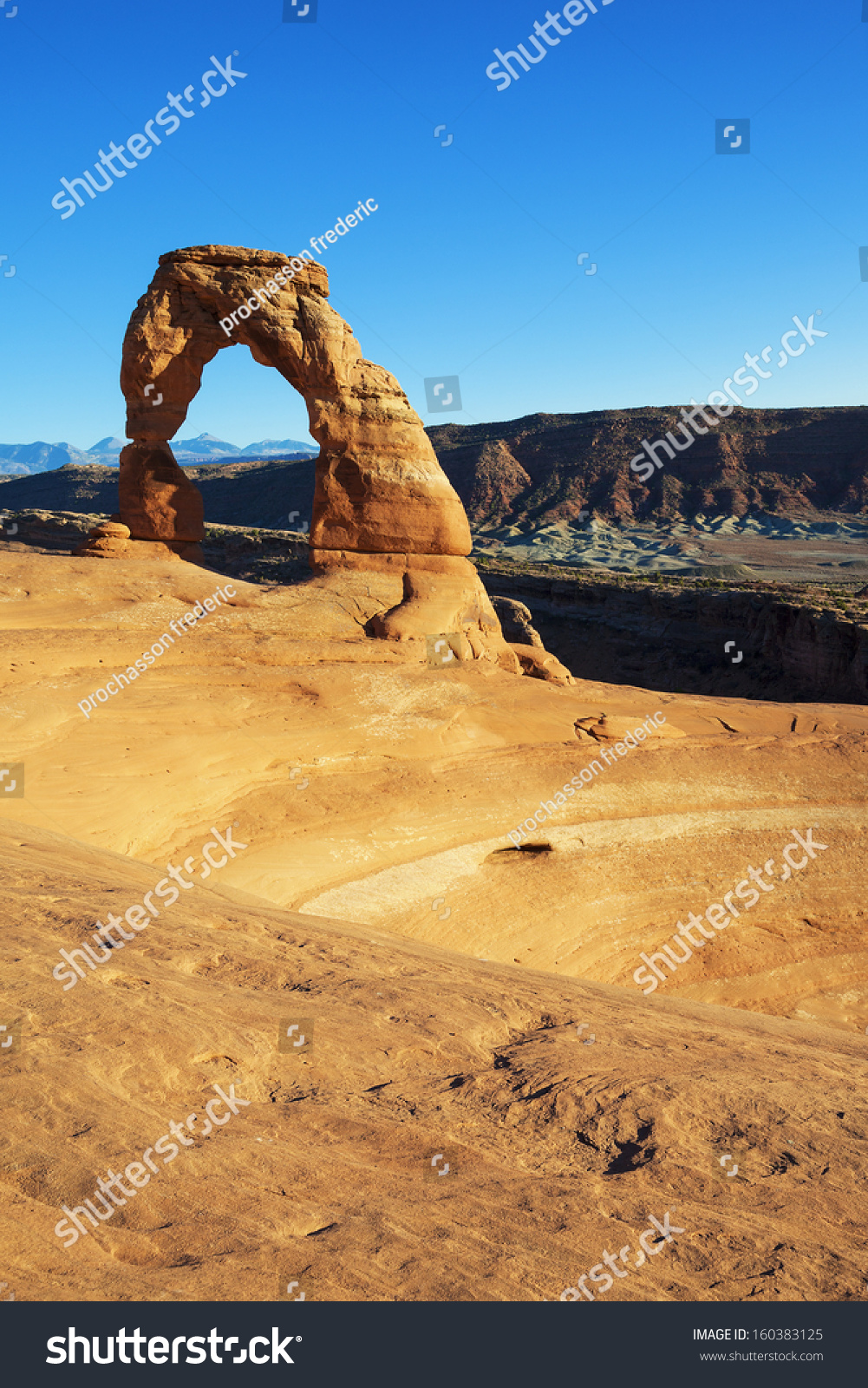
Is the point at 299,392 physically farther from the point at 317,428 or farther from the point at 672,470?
the point at 672,470

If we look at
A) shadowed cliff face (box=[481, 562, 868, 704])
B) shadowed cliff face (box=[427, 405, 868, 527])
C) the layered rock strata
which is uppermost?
shadowed cliff face (box=[427, 405, 868, 527])

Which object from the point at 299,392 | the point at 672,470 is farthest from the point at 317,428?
the point at 672,470

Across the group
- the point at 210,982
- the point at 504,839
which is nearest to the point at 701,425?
the point at 504,839

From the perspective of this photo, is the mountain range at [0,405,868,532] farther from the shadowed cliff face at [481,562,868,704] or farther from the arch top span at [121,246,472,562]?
the arch top span at [121,246,472,562]

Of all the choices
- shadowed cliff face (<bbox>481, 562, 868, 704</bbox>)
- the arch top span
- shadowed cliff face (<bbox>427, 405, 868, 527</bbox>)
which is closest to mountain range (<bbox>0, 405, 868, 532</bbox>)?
shadowed cliff face (<bbox>427, 405, 868, 527</bbox>)

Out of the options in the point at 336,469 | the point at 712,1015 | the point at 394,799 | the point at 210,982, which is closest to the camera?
the point at 210,982

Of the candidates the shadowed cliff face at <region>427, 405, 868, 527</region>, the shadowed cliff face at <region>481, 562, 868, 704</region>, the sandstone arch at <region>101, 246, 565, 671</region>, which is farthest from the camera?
the shadowed cliff face at <region>427, 405, 868, 527</region>
